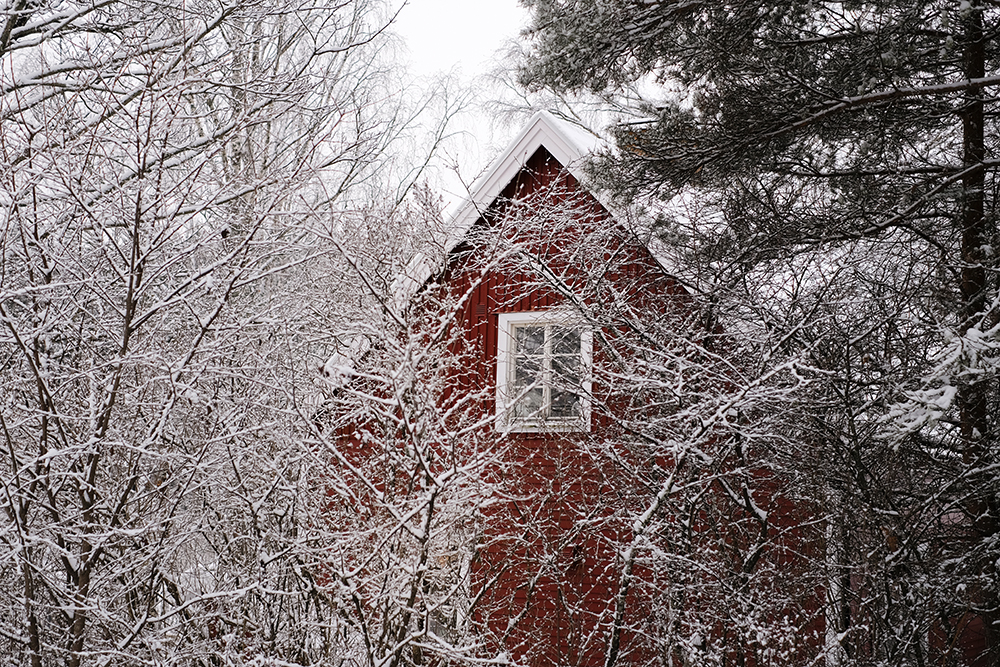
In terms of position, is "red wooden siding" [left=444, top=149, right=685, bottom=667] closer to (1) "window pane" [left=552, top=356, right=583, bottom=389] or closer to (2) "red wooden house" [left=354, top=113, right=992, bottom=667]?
(2) "red wooden house" [left=354, top=113, right=992, bottom=667]

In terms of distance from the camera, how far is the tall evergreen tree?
534 centimetres

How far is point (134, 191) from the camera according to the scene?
5000 millimetres

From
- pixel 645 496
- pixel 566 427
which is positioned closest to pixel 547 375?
pixel 566 427

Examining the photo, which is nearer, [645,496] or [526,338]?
[645,496]

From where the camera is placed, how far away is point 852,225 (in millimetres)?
6289

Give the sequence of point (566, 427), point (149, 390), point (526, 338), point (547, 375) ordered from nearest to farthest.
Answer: point (149, 390)
point (547, 375)
point (566, 427)
point (526, 338)

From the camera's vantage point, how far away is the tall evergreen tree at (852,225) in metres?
5.34

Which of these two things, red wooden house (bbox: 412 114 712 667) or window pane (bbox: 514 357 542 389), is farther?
window pane (bbox: 514 357 542 389)

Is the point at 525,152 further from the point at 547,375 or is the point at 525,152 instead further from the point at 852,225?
the point at 852,225

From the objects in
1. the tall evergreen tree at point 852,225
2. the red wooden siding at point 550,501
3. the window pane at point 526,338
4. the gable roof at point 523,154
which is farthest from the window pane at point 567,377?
the gable roof at point 523,154

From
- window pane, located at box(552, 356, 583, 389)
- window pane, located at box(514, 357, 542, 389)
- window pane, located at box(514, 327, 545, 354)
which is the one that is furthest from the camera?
window pane, located at box(514, 327, 545, 354)

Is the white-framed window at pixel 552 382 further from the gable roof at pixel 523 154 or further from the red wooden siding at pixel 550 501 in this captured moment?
the gable roof at pixel 523 154

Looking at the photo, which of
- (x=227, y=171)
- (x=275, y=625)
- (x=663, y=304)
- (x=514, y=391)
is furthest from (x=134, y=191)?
(x=663, y=304)

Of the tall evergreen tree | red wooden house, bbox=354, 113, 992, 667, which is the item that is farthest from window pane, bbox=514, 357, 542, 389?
the tall evergreen tree
